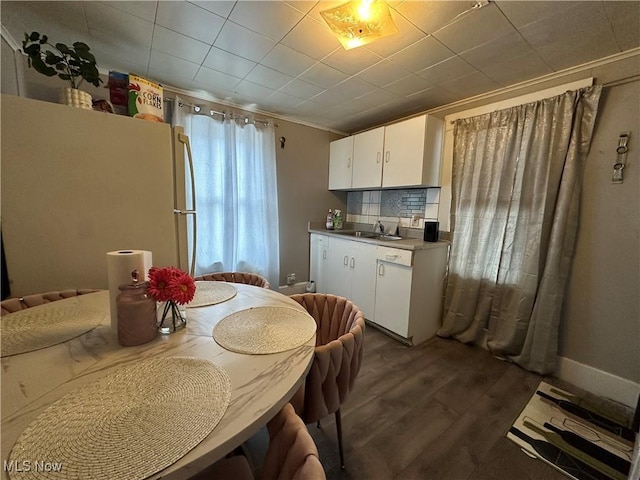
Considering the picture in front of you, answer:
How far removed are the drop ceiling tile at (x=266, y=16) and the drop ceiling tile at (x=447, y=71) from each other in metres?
1.04

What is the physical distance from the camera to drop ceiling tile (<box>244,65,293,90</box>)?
1.96 metres

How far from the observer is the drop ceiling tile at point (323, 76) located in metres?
1.90

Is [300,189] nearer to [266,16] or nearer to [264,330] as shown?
[266,16]

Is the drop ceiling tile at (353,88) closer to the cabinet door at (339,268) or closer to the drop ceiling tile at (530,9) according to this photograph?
the drop ceiling tile at (530,9)

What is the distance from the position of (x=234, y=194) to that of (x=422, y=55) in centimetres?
197

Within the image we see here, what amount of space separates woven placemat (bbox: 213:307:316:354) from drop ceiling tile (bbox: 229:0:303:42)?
60.0 inches

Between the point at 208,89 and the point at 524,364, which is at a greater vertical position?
the point at 208,89

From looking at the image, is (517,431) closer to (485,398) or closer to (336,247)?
(485,398)

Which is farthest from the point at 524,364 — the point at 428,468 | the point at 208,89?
the point at 208,89

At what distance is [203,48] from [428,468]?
2746mm

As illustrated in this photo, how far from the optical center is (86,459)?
0.42 m

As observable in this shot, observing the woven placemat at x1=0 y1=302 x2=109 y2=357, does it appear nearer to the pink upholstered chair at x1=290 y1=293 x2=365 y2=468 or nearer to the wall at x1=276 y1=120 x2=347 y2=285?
the pink upholstered chair at x1=290 y1=293 x2=365 y2=468

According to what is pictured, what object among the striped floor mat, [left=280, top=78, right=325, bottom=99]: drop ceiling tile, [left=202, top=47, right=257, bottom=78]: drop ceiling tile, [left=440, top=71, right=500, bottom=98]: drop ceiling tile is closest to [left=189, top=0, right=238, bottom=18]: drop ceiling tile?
[left=202, top=47, right=257, bottom=78]: drop ceiling tile

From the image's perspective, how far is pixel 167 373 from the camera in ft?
2.05
